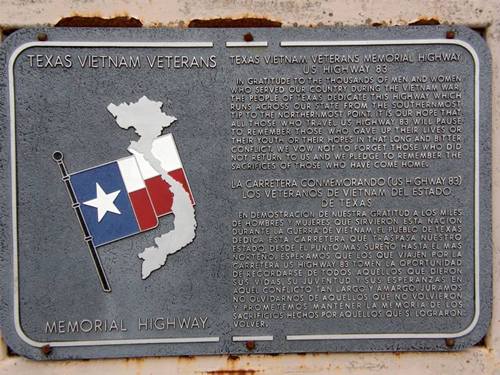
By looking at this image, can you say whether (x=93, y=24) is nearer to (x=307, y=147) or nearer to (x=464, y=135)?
(x=307, y=147)

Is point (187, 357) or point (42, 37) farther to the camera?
point (187, 357)

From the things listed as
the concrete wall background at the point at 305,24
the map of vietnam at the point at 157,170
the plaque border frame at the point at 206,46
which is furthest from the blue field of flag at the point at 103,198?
the concrete wall background at the point at 305,24

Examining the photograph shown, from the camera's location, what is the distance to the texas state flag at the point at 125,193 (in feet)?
7.78

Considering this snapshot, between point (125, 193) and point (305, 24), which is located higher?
point (305, 24)

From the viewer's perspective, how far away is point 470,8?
8.00 feet

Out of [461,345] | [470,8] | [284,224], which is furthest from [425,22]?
[461,345]

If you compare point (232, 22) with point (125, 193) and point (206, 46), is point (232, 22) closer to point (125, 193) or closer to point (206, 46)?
point (206, 46)

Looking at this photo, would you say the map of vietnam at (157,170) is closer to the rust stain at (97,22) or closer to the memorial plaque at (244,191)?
the memorial plaque at (244,191)

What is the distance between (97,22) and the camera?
7.82 feet

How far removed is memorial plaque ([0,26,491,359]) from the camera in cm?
237

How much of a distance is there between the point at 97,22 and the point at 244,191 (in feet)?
3.70

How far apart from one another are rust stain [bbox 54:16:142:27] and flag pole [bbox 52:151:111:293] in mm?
650

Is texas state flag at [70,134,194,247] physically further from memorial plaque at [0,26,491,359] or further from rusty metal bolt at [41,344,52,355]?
rusty metal bolt at [41,344,52,355]

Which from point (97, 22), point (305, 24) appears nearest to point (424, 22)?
point (305, 24)
